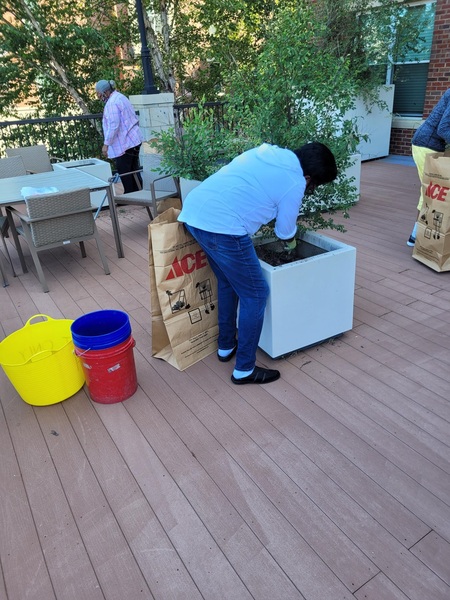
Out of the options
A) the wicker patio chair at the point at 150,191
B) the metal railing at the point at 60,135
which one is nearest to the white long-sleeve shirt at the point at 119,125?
the wicker patio chair at the point at 150,191

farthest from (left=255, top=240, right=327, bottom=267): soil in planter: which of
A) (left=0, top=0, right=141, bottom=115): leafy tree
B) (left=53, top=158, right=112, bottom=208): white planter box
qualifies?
(left=0, top=0, right=141, bottom=115): leafy tree

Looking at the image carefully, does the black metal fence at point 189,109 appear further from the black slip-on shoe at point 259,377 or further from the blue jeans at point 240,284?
the black slip-on shoe at point 259,377

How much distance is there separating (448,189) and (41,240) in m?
3.15

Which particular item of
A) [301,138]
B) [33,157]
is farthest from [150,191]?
[301,138]

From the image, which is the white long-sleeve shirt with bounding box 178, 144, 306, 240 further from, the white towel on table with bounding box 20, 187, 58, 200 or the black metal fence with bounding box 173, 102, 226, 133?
the black metal fence with bounding box 173, 102, 226, 133

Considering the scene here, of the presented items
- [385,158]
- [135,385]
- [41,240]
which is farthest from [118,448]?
[385,158]

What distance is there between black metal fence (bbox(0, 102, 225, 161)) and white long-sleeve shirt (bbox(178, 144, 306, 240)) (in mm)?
4539

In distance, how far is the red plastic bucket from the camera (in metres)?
2.31

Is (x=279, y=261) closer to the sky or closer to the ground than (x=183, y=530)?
closer to the sky

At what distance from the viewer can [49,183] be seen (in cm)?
439

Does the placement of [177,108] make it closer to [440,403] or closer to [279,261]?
[279,261]

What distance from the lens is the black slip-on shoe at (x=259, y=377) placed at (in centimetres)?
254

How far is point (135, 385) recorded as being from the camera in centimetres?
255

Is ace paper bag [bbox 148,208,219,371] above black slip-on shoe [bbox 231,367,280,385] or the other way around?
above
